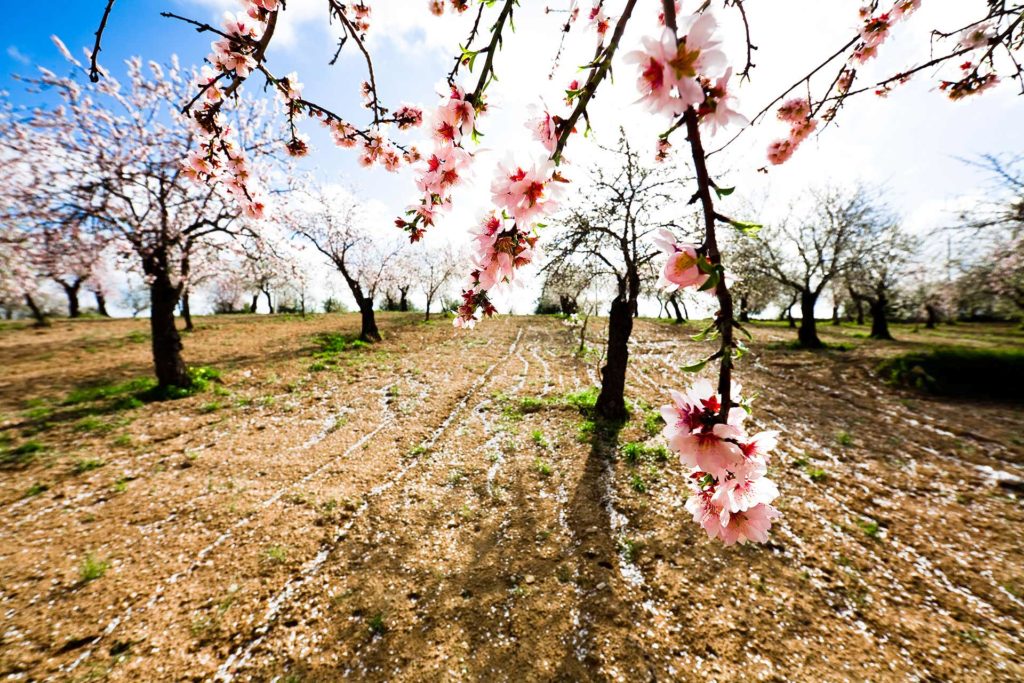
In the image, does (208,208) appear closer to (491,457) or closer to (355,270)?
(491,457)

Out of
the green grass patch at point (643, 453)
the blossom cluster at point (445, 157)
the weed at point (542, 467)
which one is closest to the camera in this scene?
the blossom cluster at point (445, 157)

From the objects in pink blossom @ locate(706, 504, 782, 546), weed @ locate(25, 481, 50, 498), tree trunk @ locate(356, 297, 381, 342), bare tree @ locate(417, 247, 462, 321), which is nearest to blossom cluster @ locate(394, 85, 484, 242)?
→ pink blossom @ locate(706, 504, 782, 546)

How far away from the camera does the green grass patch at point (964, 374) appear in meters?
8.84

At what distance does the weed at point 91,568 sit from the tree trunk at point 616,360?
728 centimetres

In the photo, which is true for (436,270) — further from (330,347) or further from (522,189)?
(522,189)

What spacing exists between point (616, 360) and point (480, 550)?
447cm

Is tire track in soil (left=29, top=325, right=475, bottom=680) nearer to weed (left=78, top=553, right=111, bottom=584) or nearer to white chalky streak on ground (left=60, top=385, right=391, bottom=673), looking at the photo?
white chalky streak on ground (left=60, top=385, right=391, bottom=673)

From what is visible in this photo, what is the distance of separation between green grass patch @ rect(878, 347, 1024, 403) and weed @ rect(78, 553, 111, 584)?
51.9 feet

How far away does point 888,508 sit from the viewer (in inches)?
193

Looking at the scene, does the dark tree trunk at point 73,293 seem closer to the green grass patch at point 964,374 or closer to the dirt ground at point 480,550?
the dirt ground at point 480,550

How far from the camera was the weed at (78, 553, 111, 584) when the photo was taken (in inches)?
145

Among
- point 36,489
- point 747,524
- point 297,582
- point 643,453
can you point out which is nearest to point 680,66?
point 747,524

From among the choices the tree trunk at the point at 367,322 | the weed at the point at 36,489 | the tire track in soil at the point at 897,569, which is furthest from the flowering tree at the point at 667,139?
the tree trunk at the point at 367,322

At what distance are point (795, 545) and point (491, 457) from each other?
424 cm
